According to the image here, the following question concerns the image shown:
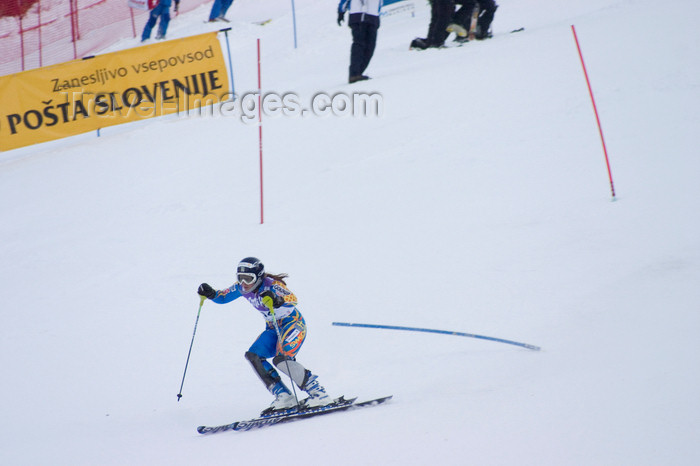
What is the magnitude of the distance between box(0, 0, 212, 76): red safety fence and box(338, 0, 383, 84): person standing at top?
25.5ft

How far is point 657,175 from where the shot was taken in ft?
21.6

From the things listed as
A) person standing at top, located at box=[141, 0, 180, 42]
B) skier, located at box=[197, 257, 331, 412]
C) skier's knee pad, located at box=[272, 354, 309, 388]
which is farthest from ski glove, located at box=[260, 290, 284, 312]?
person standing at top, located at box=[141, 0, 180, 42]

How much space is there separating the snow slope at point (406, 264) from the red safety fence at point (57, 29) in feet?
14.6

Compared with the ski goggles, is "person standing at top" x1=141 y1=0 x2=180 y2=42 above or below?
above

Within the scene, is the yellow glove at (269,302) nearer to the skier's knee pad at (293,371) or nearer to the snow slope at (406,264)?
the skier's knee pad at (293,371)

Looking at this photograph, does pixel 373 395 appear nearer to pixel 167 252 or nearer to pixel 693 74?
pixel 167 252

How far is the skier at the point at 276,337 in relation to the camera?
438 centimetres

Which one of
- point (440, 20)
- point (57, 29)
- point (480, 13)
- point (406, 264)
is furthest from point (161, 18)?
point (406, 264)

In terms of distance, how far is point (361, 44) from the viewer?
33.0 ft

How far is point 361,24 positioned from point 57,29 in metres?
8.80

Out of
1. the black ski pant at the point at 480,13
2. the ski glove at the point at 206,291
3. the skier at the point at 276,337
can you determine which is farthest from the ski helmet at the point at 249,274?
the black ski pant at the point at 480,13

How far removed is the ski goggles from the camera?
14.6ft

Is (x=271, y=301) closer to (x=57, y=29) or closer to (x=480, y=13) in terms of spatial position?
(x=480, y=13)

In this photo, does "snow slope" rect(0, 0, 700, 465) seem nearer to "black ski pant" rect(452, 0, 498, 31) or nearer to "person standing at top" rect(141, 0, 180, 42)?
"black ski pant" rect(452, 0, 498, 31)
